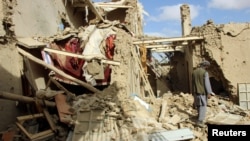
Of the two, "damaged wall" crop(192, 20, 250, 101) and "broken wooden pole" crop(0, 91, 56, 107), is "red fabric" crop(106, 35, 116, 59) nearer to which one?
"broken wooden pole" crop(0, 91, 56, 107)

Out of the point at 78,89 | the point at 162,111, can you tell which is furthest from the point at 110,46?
the point at 162,111

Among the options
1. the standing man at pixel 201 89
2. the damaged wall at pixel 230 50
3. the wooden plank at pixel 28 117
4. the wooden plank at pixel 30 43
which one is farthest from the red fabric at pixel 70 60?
the damaged wall at pixel 230 50

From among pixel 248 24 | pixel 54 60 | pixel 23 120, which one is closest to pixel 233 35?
pixel 248 24

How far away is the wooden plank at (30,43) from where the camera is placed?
8616 mm

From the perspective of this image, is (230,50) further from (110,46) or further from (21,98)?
(21,98)

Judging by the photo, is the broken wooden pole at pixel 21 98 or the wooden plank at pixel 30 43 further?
the wooden plank at pixel 30 43

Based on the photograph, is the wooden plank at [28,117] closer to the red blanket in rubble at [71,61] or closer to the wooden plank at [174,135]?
the red blanket in rubble at [71,61]

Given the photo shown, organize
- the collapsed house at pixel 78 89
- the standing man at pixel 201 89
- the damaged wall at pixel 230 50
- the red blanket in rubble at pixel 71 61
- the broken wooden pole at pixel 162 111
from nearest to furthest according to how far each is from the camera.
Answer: the collapsed house at pixel 78 89, the standing man at pixel 201 89, the broken wooden pole at pixel 162 111, the red blanket in rubble at pixel 71 61, the damaged wall at pixel 230 50

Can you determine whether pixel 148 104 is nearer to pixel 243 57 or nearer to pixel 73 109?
pixel 73 109

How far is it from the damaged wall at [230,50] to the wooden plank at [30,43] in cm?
779

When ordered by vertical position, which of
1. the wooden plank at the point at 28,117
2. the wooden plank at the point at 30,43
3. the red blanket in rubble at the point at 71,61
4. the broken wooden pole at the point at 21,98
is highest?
the wooden plank at the point at 30,43

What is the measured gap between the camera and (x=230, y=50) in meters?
13.8

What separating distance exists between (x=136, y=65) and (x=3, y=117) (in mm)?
6138

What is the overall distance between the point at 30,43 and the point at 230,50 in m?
8.72
